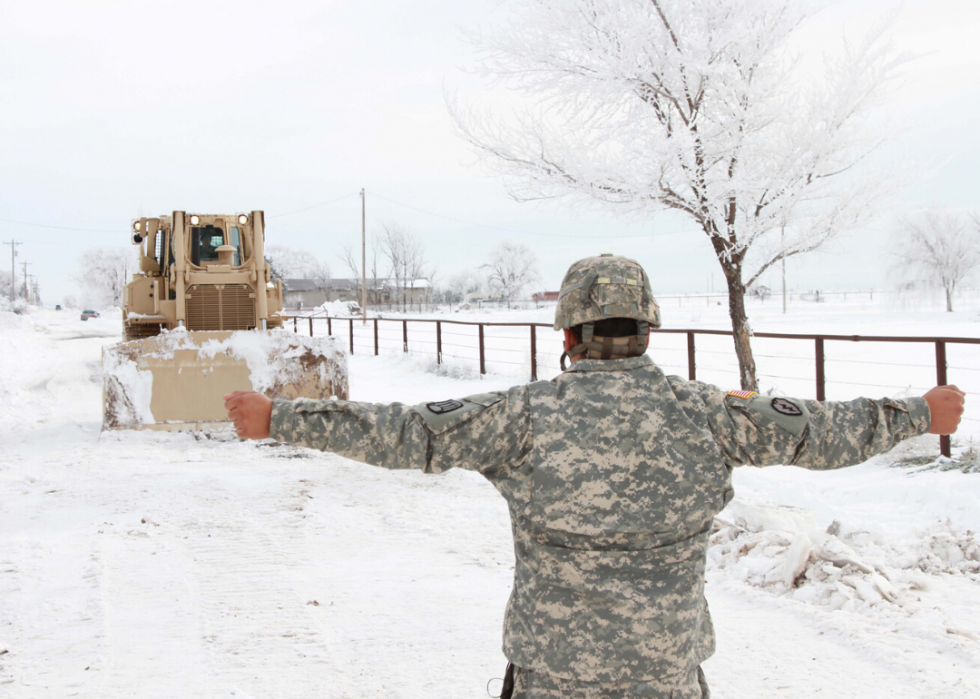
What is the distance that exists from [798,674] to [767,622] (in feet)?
1.78

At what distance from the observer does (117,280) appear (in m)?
94.9

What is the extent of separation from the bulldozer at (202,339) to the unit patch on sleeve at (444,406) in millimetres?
7477

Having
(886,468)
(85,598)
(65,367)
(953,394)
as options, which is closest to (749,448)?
(953,394)

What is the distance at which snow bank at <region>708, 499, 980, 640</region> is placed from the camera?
396 centimetres

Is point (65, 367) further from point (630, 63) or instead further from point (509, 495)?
point (509, 495)

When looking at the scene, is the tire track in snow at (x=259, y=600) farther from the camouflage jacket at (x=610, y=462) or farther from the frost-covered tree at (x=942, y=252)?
the frost-covered tree at (x=942, y=252)

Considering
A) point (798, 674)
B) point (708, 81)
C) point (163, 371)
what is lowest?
point (798, 674)

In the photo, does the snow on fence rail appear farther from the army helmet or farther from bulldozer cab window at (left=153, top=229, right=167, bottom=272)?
the army helmet

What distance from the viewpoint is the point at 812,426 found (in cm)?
182

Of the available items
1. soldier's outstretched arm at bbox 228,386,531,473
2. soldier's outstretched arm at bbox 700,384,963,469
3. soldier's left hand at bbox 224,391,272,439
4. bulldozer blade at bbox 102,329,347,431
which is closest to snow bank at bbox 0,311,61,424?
bulldozer blade at bbox 102,329,347,431

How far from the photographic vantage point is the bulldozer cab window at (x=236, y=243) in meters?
11.4

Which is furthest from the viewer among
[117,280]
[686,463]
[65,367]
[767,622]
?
[117,280]

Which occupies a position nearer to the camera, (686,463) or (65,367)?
(686,463)

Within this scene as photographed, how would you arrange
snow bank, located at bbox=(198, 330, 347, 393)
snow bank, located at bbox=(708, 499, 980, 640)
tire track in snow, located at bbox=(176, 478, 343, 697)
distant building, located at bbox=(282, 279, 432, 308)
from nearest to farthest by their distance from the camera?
tire track in snow, located at bbox=(176, 478, 343, 697)
snow bank, located at bbox=(708, 499, 980, 640)
snow bank, located at bbox=(198, 330, 347, 393)
distant building, located at bbox=(282, 279, 432, 308)
